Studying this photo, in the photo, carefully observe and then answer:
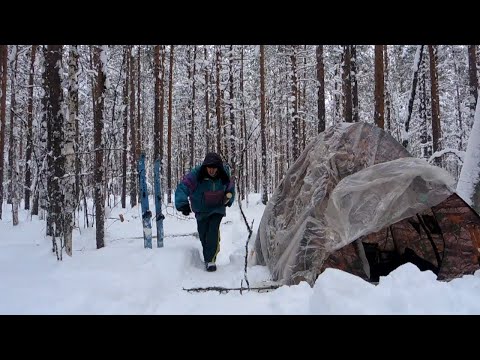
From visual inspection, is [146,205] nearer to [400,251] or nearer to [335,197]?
[335,197]

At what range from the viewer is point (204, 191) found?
5.96 meters

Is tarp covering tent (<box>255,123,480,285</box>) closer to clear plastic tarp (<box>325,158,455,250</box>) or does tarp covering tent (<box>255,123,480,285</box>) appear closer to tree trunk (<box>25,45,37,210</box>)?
clear plastic tarp (<box>325,158,455,250</box>)

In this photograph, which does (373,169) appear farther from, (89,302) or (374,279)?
(89,302)

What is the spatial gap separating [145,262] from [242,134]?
19.4 meters

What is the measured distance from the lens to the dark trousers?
5879mm

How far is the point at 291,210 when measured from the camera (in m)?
5.22

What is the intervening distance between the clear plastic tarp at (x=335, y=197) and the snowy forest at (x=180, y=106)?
1016 mm

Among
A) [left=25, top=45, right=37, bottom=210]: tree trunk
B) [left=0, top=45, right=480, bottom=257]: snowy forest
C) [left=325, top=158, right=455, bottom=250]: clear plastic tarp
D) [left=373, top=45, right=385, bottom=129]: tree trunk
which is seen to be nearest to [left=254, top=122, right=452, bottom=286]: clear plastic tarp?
[left=325, top=158, right=455, bottom=250]: clear plastic tarp

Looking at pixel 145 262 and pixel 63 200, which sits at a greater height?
pixel 63 200

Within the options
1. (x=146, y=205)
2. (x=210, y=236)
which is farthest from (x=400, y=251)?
(x=146, y=205)

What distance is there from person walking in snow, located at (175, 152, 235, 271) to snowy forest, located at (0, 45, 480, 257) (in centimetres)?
35

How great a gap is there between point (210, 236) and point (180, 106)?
25.8 metres
